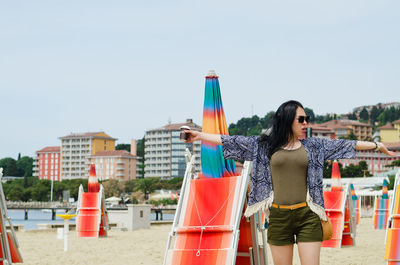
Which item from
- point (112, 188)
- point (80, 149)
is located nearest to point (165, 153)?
point (80, 149)

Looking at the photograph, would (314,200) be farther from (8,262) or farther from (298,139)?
(8,262)

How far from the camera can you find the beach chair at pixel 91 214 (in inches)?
685

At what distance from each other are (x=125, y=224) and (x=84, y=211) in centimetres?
685

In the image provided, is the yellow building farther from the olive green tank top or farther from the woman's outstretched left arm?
the olive green tank top

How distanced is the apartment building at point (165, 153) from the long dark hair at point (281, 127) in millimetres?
144570

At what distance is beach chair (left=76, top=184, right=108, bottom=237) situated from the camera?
17.4 m

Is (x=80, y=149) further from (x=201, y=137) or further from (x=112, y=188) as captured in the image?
(x=201, y=137)

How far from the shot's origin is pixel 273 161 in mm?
3615

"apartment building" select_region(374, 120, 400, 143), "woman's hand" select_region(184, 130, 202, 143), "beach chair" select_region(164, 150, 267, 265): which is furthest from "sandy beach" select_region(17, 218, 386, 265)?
"apartment building" select_region(374, 120, 400, 143)

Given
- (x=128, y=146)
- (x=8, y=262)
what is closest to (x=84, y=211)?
(x=8, y=262)

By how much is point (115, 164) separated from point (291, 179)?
14808 centimetres

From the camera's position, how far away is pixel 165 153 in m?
152

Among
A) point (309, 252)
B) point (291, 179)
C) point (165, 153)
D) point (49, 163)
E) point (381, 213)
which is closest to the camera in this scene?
point (309, 252)

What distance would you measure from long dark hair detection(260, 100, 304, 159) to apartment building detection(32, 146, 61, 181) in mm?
167568
